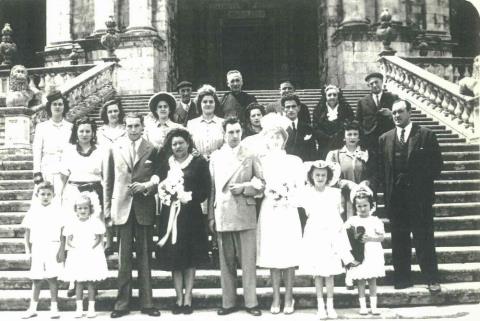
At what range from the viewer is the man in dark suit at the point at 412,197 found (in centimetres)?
702

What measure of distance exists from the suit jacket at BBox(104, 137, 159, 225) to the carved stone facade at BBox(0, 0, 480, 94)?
39.3 ft

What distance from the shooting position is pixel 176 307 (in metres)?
6.62

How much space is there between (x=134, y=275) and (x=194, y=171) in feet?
5.53

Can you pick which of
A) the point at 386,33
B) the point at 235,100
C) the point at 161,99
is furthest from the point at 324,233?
the point at 386,33

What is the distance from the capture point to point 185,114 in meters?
9.34

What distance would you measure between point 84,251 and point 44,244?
1.63 feet

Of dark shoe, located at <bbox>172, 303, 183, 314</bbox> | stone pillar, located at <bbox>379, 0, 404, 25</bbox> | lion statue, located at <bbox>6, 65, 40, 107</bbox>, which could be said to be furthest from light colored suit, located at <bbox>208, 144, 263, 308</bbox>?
stone pillar, located at <bbox>379, 0, 404, 25</bbox>

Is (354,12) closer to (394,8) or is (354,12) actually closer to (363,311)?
(394,8)

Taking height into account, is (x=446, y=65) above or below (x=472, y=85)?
above

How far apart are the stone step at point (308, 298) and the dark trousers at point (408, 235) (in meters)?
0.20

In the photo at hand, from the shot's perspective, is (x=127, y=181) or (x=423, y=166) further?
(x=423, y=166)

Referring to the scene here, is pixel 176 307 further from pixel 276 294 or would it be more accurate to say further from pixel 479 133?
pixel 479 133

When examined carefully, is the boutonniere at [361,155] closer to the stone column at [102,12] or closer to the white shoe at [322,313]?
the white shoe at [322,313]

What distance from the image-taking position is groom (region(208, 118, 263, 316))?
6.57 meters
